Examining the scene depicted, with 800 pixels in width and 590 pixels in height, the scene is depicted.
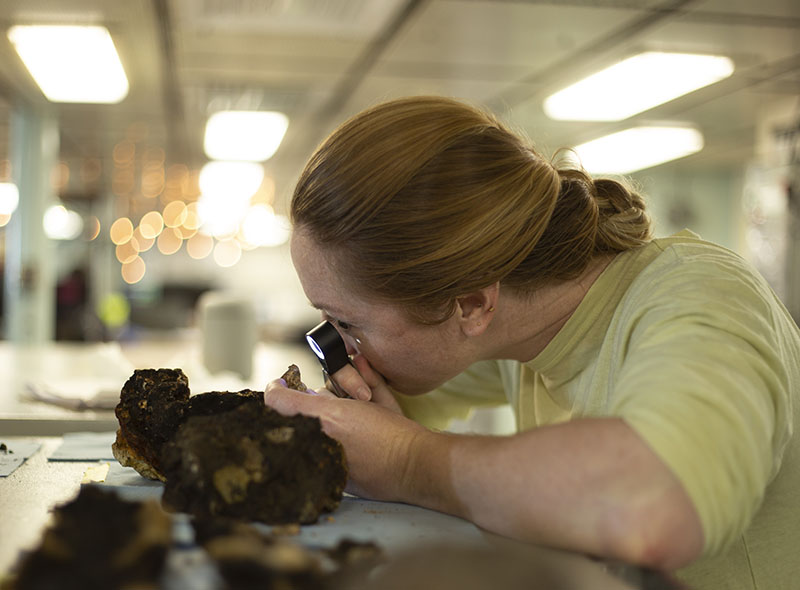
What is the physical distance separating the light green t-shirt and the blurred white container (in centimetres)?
138

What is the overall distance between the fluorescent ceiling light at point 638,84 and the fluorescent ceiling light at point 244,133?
4.73 feet

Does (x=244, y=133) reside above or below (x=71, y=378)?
above

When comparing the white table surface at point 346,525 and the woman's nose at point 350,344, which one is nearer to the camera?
the white table surface at point 346,525

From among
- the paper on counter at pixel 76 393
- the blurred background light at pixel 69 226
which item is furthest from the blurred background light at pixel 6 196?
the paper on counter at pixel 76 393

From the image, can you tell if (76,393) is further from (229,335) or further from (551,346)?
(551,346)

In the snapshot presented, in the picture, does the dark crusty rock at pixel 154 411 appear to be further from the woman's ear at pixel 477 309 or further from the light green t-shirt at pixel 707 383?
the light green t-shirt at pixel 707 383

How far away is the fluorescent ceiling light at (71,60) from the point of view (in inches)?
106

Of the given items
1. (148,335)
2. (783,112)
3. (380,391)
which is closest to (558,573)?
(380,391)

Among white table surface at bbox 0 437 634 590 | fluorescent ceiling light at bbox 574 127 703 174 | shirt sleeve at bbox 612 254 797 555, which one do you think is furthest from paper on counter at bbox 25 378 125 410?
fluorescent ceiling light at bbox 574 127 703 174

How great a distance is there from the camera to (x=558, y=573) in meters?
0.50

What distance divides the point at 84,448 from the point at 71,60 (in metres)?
2.30

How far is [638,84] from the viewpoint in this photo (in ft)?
10.7

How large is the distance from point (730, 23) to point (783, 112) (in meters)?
1.60

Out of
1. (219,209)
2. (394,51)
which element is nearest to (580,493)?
(394,51)
